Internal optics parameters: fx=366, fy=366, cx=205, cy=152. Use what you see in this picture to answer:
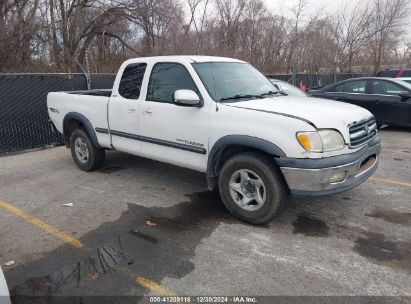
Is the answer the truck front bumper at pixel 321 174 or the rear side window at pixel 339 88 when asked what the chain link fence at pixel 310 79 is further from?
the truck front bumper at pixel 321 174

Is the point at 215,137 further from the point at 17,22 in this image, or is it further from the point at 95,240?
the point at 17,22

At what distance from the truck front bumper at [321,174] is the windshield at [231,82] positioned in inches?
46.8

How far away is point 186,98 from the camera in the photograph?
423 cm

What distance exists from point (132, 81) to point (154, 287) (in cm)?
327

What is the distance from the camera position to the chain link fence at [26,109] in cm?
802

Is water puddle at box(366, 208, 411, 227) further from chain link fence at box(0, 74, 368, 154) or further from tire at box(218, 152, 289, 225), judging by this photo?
chain link fence at box(0, 74, 368, 154)

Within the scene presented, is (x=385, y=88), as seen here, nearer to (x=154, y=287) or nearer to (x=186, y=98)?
(x=186, y=98)

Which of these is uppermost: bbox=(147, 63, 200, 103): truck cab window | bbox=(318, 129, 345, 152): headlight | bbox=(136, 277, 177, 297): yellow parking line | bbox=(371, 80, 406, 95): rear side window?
bbox=(147, 63, 200, 103): truck cab window

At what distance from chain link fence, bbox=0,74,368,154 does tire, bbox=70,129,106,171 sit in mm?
2525

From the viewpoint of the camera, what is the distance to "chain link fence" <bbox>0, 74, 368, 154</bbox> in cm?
802

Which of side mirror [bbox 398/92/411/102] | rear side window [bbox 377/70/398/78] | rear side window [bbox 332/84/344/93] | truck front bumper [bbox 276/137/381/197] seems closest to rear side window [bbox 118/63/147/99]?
truck front bumper [bbox 276/137/381/197]

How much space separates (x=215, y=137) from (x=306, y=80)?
15.7m

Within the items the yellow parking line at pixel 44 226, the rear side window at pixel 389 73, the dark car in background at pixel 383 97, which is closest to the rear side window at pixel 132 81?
the yellow parking line at pixel 44 226

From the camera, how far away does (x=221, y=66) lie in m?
4.94
